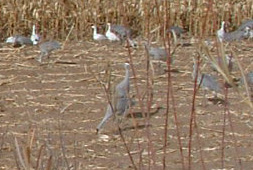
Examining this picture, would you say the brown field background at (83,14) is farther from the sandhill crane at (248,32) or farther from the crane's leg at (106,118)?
the crane's leg at (106,118)

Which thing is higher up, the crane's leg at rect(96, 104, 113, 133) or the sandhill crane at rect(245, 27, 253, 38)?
the crane's leg at rect(96, 104, 113, 133)

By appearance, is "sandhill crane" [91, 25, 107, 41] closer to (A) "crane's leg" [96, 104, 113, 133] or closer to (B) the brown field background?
(B) the brown field background

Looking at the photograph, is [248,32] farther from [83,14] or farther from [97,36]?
[83,14]

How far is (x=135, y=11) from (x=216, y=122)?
179 inches

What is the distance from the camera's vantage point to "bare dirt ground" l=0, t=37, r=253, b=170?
4.64 m

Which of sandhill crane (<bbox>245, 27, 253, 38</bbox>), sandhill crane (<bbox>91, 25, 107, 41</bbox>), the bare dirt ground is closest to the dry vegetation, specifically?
the bare dirt ground

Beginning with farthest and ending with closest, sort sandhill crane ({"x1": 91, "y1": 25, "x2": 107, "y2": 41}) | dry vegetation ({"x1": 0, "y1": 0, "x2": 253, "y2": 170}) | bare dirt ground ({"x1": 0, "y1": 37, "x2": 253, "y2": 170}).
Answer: sandhill crane ({"x1": 91, "y1": 25, "x2": 107, "y2": 41}), bare dirt ground ({"x1": 0, "y1": 37, "x2": 253, "y2": 170}), dry vegetation ({"x1": 0, "y1": 0, "x2": 253, "y2": 170})

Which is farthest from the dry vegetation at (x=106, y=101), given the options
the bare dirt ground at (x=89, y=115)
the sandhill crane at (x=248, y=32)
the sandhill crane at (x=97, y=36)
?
the sandhill crane at (x=248, y=32)

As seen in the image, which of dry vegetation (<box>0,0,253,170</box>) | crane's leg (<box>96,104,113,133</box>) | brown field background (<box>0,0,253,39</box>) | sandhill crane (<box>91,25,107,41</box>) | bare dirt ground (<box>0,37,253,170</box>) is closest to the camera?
dry vegetation (<box>0,0,253,170</box>)

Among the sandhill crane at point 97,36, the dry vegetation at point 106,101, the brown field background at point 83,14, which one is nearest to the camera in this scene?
the dry vegetation at point 106,101

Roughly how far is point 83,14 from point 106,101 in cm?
380

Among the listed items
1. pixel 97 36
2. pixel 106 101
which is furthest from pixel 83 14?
pixel 106 101

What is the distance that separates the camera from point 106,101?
603 cm

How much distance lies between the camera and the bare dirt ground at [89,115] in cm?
464
